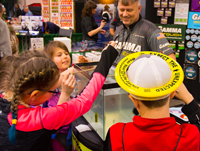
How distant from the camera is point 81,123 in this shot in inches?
77.2

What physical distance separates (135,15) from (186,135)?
1563 millimetres

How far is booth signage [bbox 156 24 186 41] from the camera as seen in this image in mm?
3578

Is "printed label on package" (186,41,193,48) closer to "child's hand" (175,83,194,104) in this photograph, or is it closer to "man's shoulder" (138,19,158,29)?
"man's shoulder" (138,19,158,29)

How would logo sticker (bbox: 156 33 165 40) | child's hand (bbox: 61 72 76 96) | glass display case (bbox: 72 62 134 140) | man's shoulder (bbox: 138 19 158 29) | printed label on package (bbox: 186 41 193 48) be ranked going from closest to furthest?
child's hand (bbox: 61 72 76 96) → glass display case (bbox: 72 62 134 140) → logo sticker (bbox: 156 33 165 40) → man's shoulder (bbox: 138 19 158 29) → printed label on package (bbox: 186 41 193 48)

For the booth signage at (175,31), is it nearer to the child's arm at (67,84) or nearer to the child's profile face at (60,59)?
the child's profile face at (60,59)

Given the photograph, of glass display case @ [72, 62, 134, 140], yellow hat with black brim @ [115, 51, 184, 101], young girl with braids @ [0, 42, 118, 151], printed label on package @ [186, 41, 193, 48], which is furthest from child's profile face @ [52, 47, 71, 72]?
printed label on package @ [186, 41, 193, 48]

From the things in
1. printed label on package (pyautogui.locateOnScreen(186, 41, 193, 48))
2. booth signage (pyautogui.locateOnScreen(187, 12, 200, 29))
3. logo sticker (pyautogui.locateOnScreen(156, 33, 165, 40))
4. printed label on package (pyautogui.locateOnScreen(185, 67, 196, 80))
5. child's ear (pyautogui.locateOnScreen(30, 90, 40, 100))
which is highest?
booth signage (pyautogui.locateOnScreen(187, 12, 200, 29))

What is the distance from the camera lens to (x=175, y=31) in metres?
3.63

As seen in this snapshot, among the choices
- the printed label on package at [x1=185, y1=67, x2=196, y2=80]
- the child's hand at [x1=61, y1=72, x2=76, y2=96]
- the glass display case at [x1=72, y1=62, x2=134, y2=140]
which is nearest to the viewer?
the child's hand at [x1=61, y1=72, x2=76, y2=96]

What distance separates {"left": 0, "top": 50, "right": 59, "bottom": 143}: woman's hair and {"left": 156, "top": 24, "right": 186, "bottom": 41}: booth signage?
2972 mm

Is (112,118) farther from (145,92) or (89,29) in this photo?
(89,29)

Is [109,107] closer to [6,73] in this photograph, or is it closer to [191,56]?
[6,73]

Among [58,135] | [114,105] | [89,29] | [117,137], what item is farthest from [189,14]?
[117,137]

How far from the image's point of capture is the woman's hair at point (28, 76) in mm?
1057
